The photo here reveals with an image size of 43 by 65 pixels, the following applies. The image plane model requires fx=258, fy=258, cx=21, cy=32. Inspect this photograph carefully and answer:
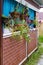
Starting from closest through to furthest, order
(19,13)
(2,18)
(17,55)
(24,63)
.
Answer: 1. (2,18)
2. (19,13)
3. (17,55)
4. (24,63)

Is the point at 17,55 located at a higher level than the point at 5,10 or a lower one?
lower

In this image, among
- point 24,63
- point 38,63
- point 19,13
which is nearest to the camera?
point 19,13

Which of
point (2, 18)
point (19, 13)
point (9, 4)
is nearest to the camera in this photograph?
point (2, 18)

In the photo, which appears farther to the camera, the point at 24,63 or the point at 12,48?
the point at 24,63

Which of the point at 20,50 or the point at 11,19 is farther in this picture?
the point at 20,50

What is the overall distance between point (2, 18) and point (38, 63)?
170 inches

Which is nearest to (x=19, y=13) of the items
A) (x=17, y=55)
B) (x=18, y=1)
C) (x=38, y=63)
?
(x=18, y=1)

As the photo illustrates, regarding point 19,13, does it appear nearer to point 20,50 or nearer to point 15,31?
point 15,31

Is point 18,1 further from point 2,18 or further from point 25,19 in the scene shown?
point 2,18

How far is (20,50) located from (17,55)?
0.43 metres

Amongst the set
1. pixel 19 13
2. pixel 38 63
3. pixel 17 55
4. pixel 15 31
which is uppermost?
pixel 19 13

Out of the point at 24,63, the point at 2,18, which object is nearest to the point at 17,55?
the point at 24,63

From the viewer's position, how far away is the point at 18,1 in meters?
7.19

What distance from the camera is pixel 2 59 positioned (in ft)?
19.2
